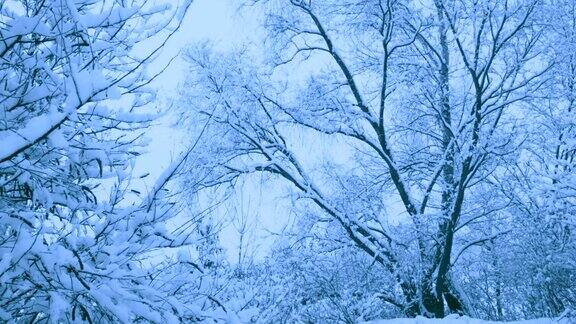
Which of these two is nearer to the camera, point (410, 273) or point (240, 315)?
point (240, 315)

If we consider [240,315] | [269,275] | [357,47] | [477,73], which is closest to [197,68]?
[357,47]

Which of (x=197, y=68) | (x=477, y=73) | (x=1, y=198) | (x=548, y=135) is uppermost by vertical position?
(x=197, y=68)

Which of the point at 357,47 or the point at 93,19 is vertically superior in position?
the point at 357,47

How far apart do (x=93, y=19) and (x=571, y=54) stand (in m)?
8.73

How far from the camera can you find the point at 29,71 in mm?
2701

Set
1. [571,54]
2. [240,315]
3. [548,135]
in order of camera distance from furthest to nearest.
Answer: [548,135] → [571,54] → [240,315]

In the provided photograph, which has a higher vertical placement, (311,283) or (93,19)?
(93,19)

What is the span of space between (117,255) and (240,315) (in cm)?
87

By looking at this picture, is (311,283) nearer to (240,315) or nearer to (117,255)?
(240,315)

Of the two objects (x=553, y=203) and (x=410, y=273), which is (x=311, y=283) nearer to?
(x=410, y=273)

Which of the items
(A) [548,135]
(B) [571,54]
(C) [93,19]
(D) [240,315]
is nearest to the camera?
(C) [93,19]

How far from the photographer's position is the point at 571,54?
8.63 meters

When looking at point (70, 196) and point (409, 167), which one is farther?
point (409, 167)

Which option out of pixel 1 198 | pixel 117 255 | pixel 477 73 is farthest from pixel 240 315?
pixel 477 73
